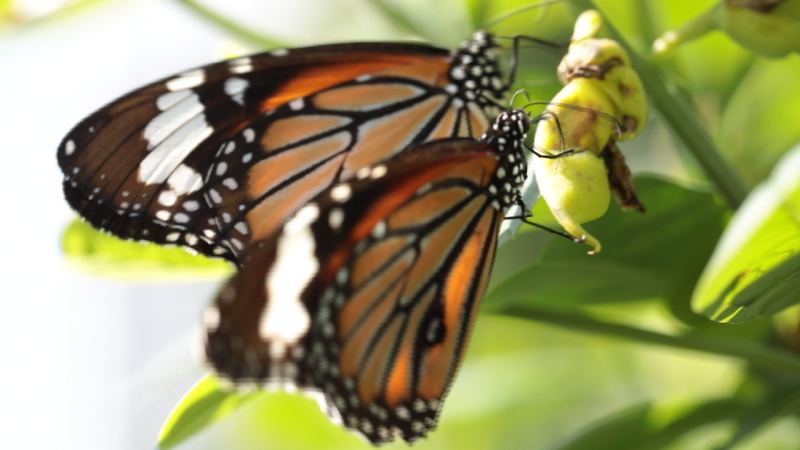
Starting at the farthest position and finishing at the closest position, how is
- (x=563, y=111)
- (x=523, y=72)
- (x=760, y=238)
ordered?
(x=523, y=72) < (x=563, y=111) < (x=760, y=238)

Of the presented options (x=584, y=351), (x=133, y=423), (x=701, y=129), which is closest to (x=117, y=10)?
(x=584, y=351)

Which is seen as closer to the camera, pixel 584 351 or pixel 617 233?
pixel 617 233

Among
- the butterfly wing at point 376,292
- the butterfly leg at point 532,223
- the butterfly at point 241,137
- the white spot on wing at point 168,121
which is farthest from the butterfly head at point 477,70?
A: the white spot on wing at point 168,121

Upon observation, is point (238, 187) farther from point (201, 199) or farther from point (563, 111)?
point (563, 111)

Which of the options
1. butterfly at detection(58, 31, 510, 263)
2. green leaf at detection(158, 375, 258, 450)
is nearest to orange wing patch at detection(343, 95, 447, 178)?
butterfly at detection(58, 31, 510, 263)

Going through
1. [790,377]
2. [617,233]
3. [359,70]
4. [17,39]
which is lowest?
[790,377]

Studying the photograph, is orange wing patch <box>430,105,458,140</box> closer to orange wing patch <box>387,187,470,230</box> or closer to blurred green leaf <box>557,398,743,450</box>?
orange wing patch <box>387,187,470,230</box>

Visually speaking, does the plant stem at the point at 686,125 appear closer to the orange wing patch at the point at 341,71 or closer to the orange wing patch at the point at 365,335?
the orange wing patch at the point at 341,71
